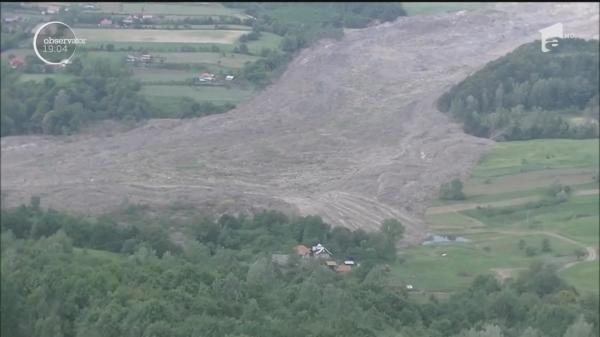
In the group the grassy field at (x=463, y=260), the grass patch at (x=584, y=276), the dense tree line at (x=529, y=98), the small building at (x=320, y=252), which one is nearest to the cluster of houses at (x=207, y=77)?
the dense tree line at (x=529, y=98)

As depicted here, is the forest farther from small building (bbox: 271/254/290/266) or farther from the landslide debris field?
small building (bbox: 271/254/290/266)

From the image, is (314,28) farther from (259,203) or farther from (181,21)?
(259,203)

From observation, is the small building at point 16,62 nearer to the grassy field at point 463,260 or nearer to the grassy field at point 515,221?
the grassy field at point 515,221

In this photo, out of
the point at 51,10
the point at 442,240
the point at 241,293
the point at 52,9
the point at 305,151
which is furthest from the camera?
the point at 52,9

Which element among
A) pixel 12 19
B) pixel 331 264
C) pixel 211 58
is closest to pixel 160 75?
pixel 211 58

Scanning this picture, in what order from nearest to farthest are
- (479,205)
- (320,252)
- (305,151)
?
(320,252)
(479,205)
(305,151)

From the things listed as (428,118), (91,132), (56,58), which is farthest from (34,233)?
(428,118)

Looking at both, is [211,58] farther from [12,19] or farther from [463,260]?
[463,260]

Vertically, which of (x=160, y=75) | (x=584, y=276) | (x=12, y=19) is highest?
(x=12, y=19)

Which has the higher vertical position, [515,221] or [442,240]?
[442,240]
